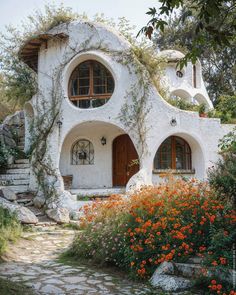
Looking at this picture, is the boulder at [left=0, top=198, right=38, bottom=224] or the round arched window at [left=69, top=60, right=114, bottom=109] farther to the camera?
the round arched window at [left=69, top=60, right=114, bottom=109]

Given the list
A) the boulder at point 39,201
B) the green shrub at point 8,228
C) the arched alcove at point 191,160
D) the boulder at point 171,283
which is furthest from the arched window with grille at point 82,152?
the boulder at point 171,283

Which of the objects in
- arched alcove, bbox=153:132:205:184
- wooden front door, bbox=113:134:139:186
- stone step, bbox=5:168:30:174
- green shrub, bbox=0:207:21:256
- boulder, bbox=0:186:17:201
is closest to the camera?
green shrub, bbox=0:207:21:256

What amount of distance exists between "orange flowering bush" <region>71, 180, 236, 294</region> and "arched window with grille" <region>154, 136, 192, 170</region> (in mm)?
6685

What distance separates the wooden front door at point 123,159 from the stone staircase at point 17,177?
3460mm

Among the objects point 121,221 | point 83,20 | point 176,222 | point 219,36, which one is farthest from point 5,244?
point 83,20

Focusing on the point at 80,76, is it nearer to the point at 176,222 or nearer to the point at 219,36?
the point at 176,222

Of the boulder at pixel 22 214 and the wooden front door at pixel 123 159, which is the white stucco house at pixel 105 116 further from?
the boulder at pixel 22 214

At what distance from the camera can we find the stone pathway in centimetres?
473

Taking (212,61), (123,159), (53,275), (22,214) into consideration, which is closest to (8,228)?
(22,214)

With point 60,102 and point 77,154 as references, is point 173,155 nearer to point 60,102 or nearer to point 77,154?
point 77,154

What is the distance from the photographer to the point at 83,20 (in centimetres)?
1289

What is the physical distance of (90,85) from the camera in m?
12.9

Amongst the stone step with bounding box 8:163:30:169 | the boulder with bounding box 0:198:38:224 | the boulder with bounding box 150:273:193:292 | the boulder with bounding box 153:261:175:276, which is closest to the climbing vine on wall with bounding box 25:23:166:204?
the stone step with bounding box 8:163:30:169

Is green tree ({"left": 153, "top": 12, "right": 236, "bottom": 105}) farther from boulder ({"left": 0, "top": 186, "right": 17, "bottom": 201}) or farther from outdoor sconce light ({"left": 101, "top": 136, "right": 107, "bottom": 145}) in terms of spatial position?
boulder ({"left": 0, "top": 186, "right": 17, "bottom": 201})
